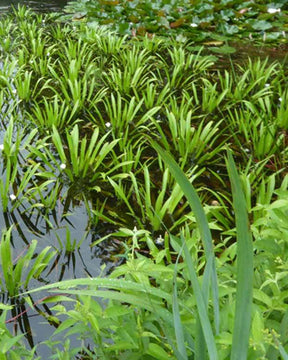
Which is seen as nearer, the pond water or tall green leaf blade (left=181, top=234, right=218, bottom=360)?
tall green leaf blade (left=181, top=234, right=218, bottom=360)

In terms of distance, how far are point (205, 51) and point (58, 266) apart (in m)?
3.39

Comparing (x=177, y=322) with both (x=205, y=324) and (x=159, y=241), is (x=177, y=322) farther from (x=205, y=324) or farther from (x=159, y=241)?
(x=159, y=241)

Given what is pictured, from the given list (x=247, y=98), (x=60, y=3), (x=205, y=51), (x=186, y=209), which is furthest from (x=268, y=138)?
(x=60, y=3)

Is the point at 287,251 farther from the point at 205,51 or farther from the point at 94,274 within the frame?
the point at 205,51

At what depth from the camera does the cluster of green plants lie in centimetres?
504

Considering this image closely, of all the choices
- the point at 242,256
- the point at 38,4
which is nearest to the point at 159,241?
the point at 242,256

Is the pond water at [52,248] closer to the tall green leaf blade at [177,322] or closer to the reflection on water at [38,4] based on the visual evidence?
the tall green leaf blade at [177,322]

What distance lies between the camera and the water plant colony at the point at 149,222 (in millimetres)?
899

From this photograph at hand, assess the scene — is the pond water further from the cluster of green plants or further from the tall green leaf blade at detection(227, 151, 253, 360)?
the cluster of green plants

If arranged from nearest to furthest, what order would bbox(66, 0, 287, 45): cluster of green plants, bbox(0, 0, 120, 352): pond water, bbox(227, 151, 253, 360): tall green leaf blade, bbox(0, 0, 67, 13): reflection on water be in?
1. bbox(227, 151, 253, 360): tall green leaf blade
2. bbox(0, 0, 120, 352): pond water
3. bbox(66, 0, 287, 45): cluster of green plants
4. bbox(0, 0, 67, 13): reflection on water

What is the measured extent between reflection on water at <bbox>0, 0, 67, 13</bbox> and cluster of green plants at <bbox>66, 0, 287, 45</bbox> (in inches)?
69.7

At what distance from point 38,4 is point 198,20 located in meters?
3.04

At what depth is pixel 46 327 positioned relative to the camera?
1.64 meters

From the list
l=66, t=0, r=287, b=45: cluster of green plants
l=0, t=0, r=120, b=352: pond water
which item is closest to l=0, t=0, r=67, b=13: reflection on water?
l=66, t=0, r=287, b=45: cluster of green plants
